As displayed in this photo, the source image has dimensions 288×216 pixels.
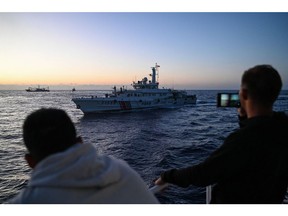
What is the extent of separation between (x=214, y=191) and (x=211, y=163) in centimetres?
39

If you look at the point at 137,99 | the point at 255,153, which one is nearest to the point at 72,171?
the point at 255,153

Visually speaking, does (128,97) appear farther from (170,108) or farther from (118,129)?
(118,129)

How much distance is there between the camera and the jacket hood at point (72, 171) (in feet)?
3.33

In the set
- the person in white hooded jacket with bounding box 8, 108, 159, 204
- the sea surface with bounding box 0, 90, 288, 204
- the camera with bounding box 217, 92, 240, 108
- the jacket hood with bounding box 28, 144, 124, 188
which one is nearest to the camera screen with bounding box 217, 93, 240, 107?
the camera with bounding box 217, 92, 240, 108

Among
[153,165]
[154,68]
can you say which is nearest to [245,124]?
[153,165]

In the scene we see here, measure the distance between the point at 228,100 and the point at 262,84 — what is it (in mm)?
935

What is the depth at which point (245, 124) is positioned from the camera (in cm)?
159

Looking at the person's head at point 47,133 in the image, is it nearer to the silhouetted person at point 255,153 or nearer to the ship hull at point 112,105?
the silhouetted person at point 255,153

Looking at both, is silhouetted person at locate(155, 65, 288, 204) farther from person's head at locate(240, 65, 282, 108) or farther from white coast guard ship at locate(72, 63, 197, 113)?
white coast guard ship at locate(72, 63, 197, 113)

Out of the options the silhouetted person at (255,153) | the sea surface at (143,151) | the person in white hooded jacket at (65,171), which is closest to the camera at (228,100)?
the silhouetted person at (255,153)

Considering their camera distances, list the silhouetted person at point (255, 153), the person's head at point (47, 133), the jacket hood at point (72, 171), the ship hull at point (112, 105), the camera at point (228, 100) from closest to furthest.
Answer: the jacket hood at point (72, 171) → the person's head at point (47, 133) → the silhouetted person at point (255, 153) → the camera at point (228, 100) → the ship hull at point (112, 105)

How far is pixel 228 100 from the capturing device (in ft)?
7.98

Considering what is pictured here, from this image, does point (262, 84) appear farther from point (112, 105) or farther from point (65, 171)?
point (112, 105)

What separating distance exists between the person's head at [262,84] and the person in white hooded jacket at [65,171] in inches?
35.0
